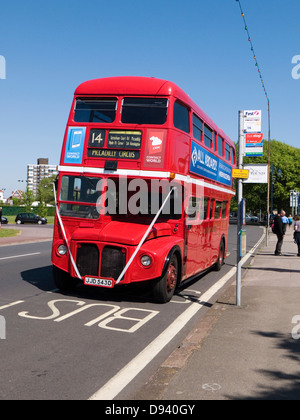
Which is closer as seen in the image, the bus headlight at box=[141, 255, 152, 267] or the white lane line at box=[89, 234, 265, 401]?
the white lane line at box=[89, 234, 265, 401]

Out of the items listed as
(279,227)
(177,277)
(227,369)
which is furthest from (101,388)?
(279,227)

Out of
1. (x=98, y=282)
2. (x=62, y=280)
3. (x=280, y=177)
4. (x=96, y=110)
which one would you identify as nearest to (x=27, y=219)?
(x=280, y=177)

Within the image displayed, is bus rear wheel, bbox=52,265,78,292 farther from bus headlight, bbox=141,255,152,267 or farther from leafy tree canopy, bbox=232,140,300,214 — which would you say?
leafy tree canopy, bbox=232,140,300,214

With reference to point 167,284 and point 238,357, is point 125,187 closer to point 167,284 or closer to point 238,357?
point 167,284

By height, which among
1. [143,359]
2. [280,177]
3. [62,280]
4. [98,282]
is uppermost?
[280,177]

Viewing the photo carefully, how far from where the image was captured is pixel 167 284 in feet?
27.5

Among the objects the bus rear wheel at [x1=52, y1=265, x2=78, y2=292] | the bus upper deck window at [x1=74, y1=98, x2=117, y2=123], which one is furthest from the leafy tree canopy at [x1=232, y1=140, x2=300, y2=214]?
the bus rear wheel at [x1=52, y1=265, x2=78, y2=292]

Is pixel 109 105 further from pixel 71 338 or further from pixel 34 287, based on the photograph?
pixel 71 338

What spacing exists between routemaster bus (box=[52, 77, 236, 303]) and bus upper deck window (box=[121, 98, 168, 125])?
0.02m

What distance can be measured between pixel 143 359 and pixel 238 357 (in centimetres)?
108

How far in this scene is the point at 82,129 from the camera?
8719 millimetres

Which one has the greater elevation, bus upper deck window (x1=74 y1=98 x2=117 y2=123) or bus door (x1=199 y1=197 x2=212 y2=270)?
bus upper deck window (x1=74 y1=98 x2=117 y2=123)

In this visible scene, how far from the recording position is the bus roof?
8.50 metres

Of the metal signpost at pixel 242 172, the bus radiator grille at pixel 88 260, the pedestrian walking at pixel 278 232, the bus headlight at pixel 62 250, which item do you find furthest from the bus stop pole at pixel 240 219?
the pedestrian walking at pixel 278 232
